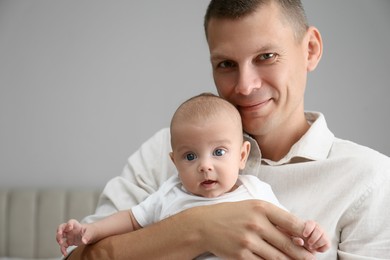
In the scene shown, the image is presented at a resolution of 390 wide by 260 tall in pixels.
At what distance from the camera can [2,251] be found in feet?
11.4

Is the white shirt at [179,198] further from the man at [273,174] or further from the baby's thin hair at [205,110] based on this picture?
the baby's thin hair at [205,110]

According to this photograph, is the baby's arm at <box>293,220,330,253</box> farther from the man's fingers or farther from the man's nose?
the man's nose

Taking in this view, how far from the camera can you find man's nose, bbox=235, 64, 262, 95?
1392 millimetres

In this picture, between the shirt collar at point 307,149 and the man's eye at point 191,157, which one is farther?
the shirt collar at point 307,149

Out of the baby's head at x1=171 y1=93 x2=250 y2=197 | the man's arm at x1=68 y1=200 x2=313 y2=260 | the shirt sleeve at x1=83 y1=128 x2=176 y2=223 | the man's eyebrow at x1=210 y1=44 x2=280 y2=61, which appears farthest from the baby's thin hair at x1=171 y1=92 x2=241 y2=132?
the shirt sleeve at x1=83 y1=128 x2=176 y2=223

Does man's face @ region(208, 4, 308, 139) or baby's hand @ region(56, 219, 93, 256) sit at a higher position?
man's face @ region(208, 4, 308, 139)

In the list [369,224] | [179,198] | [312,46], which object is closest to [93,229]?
[179,198]

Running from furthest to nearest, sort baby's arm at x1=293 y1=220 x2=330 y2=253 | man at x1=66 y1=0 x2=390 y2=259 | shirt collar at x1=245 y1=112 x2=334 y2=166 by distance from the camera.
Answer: shirt collar at x1=245 y1=112 x2=334 y2=166 → man at x1=66 y1=0 x2=390 y2=259 → baby's arm at x1=293 y1=220 x2=330 y2=253

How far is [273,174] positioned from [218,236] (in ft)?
1.09

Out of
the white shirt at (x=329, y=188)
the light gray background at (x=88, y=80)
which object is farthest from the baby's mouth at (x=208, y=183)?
the light gray background at (x=88, y=80)

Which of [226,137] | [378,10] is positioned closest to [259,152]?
[226,137]

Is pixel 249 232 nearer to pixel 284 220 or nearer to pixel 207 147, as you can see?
pixel 284 220

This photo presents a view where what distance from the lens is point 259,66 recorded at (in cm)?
143

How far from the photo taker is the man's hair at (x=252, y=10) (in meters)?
1.39
